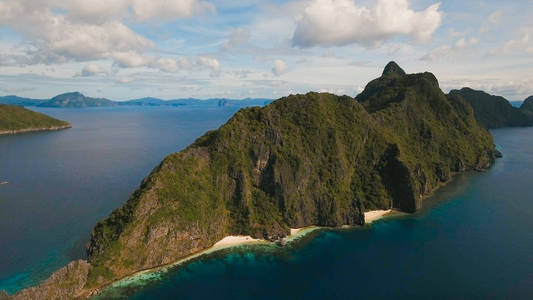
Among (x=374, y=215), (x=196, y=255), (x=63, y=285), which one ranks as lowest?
(x=196, y=255)

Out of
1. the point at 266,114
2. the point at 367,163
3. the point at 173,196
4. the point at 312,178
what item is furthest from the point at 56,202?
the point at 367,163

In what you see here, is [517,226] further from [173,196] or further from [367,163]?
[173,196]

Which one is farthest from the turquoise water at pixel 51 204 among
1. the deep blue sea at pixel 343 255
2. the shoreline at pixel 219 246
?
the shoreline at pixel 219 246

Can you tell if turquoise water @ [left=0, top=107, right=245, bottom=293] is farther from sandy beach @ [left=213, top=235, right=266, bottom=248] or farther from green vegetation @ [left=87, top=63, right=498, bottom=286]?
sandy beach @ [left=213, top=235, right=266, bottom=248]

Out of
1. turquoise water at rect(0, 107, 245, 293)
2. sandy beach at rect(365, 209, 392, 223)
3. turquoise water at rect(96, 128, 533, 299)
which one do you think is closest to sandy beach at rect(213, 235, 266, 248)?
turquoise water at rect(96, 128, 533, 299)

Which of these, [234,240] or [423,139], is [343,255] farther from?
[423,139]

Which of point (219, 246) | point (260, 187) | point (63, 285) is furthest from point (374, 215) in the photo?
point (63, 285)

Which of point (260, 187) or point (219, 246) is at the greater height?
point (260, 187)
